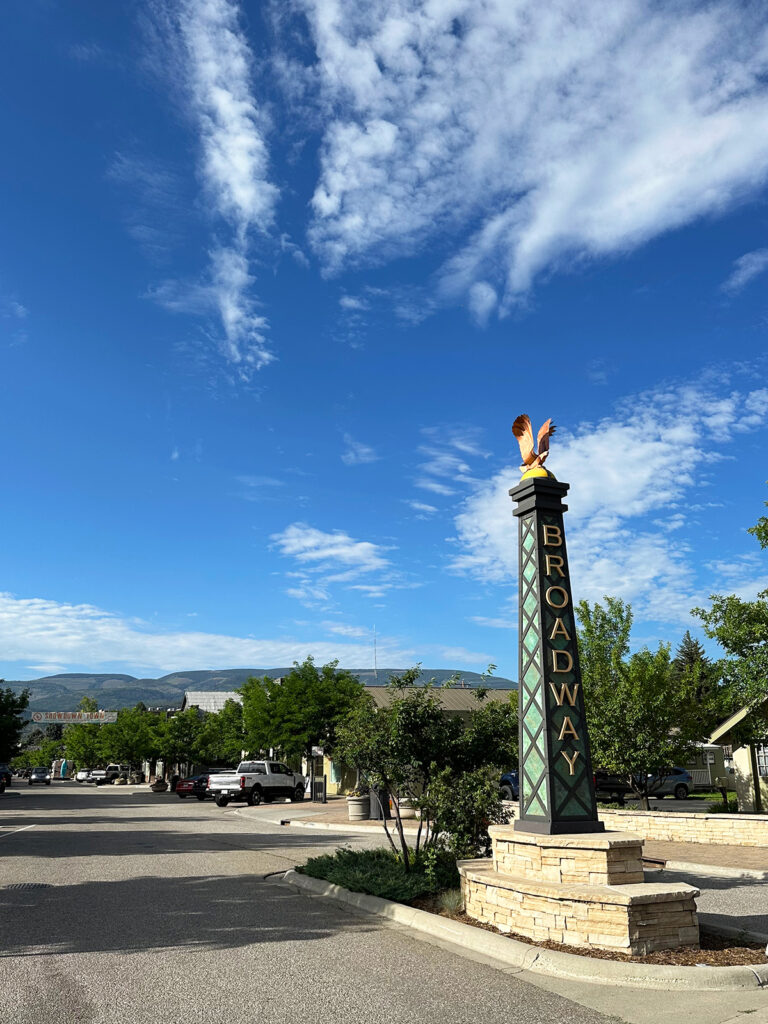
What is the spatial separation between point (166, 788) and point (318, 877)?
48392mm

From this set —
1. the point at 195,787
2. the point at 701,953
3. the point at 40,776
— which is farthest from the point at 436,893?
the point at 40,776

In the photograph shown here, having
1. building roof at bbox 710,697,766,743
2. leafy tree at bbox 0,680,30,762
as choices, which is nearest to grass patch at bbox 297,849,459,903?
building roof at bbox 710,697,766,743

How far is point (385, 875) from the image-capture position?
1100 centimetres

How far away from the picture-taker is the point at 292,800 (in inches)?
1468

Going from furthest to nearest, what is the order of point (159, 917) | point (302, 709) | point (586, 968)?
point (302, 709), point (159, 917), point (586, 968)

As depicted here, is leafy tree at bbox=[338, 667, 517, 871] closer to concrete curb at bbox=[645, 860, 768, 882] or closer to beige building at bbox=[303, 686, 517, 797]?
concrete curb at bbox=[645, 860, 768, 882]

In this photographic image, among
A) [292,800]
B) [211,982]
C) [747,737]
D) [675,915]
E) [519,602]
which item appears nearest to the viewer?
[211,982]

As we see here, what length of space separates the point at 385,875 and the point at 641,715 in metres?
10.7

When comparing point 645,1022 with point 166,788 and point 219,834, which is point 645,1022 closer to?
point 219,834

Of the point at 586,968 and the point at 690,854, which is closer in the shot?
the point at 586,968

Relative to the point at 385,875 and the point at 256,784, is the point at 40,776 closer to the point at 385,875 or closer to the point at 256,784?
the point at 256,784

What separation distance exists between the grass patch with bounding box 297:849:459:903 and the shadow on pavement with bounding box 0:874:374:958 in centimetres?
53

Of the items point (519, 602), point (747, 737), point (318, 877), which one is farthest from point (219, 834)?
point (519, 602)

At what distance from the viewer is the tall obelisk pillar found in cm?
886
